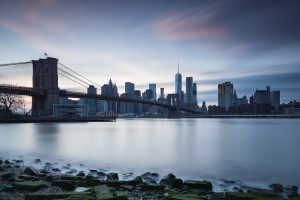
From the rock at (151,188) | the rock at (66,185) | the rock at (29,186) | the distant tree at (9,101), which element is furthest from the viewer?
the distant tree at (9,101)

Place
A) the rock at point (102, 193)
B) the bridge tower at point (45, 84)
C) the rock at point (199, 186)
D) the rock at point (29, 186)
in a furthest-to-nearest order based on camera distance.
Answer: the bridge tower at point (45, 84) → the rock at point (199, 186) → the rock at point (29, 186) → the rock at point (102, 193)

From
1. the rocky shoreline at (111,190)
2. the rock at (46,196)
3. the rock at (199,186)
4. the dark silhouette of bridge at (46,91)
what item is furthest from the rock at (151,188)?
the dark silhouette of bridge at (46,91)

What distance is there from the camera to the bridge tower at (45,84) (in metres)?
70.4

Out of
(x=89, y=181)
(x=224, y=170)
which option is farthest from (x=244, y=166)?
(x=89, y=181)

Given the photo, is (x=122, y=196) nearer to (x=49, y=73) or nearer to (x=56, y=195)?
(x=56, y=195)

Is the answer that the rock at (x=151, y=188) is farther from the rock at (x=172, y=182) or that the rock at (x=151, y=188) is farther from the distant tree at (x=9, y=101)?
the distant tree at (x=9, y=101)

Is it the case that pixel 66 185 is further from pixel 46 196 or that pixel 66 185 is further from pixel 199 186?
pixel 199 186

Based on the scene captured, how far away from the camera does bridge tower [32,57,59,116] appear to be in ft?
231

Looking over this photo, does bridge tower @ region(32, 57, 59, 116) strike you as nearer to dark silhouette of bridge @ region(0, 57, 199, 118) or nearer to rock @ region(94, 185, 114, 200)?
dark silhouette of bridge @ region(0, 57, 199, 118)

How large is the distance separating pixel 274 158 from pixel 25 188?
1602 centimetres

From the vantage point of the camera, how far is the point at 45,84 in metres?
78.2

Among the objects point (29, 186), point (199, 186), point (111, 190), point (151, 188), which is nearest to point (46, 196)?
point (29, 186)

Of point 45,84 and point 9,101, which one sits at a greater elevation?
point 45,84

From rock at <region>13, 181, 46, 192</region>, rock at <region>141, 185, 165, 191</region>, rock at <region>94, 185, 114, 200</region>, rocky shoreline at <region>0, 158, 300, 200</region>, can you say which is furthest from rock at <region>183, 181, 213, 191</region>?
rock at <region>13, 181, 46, 192</region>
